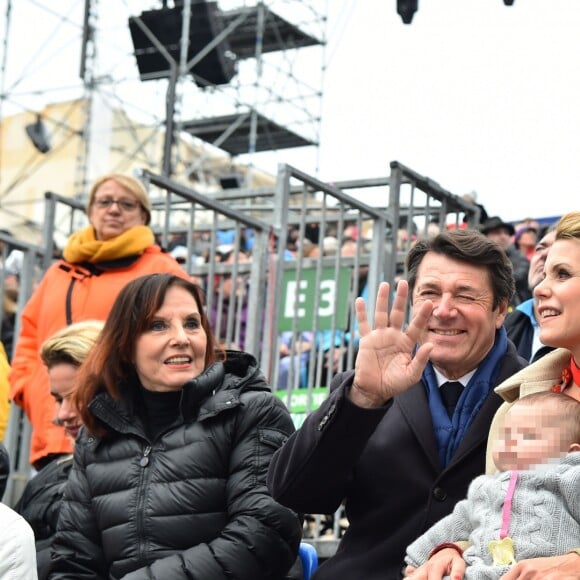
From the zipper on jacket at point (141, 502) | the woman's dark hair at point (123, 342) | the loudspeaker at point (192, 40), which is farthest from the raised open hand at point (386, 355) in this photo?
the loudspeaker at point (192, 40)

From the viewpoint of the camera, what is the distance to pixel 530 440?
3.33 meters

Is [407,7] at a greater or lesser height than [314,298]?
greater

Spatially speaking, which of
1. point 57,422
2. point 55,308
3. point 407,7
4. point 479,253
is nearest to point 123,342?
point 57,422

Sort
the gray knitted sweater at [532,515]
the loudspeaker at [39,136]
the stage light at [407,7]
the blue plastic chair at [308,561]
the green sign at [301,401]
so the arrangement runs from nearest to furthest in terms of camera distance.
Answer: the gray knitted sweater at [532,515] → the blue plastic chair at [308,561] → the green sign at [301,401] → the stage light at [407,7] → the loudspeaker at [39,136]

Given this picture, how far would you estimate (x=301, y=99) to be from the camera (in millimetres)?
21078

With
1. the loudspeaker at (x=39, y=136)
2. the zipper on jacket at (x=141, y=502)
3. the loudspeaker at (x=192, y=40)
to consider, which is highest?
the loudspeaker at (x=192, y=40)

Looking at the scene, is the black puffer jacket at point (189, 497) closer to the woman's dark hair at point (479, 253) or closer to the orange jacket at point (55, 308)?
the woman's dark hair at point (479, 253)

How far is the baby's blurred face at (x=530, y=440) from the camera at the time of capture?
329 cm

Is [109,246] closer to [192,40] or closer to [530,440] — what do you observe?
[530,440]

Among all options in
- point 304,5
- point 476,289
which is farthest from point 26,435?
point 304,5

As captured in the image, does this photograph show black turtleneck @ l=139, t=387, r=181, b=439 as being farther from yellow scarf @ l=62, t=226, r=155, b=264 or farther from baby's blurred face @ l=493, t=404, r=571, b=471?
yellow scarf @ l=62, t=226, r=155, b=264

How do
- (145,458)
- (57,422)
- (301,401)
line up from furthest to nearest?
(301,401) → (57,422) → (145,458)

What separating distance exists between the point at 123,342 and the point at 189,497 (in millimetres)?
734

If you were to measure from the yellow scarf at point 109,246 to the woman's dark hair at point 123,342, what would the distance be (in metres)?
1.91
